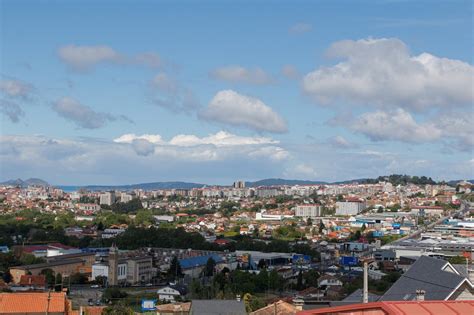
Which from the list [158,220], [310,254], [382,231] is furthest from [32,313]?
[158,220]

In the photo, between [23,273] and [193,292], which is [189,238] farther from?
[193,292]

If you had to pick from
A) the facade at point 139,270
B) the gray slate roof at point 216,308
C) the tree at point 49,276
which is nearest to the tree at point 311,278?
the facade at point 139,270

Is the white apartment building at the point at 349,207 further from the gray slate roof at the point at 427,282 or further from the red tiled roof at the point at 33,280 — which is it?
the gray slate roof at the point at 427,282

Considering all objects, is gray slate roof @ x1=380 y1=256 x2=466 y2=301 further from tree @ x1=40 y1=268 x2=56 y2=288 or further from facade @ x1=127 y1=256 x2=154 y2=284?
facade @ x1=127 y1=256 x2=154 y2=284

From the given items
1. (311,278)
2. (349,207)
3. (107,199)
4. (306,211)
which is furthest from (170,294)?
(107,199)

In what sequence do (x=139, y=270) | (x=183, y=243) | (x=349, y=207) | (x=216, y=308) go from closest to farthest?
1. (x=216, y=308)
2. (x=139, y=270)
3. (x=183, y=243)
4. (x=349, y=207)

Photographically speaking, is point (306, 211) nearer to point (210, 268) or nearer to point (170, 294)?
point (210, 268)

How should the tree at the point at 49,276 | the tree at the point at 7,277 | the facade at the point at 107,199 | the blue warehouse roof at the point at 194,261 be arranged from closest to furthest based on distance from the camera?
the tree at the point at 49,276 < the tree at the point at 7,277 < the blue warehouse roof at the point at 194,261 < the facade at the point at 107,199
